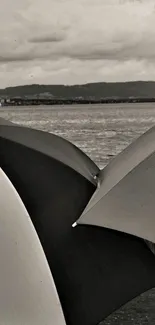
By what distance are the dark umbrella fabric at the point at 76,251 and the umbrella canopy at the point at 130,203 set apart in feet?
1.88

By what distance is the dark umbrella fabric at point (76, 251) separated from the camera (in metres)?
7.35

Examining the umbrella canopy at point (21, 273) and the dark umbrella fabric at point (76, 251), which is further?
the dark umbrella fabric at point (76, 251)

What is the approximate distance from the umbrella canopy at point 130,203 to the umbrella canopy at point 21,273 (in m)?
0.66

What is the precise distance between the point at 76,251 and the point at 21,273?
3.28 ft

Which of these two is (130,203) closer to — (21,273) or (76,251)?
(76,251)

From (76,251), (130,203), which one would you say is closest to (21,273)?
(76,251)

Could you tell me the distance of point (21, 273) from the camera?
6578 mm

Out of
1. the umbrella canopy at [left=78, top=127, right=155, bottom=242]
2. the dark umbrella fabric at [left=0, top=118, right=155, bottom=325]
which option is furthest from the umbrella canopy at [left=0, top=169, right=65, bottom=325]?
the umbrella canopy at [left=78, top=127, right=155, bottom=242]

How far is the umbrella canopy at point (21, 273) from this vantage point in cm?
653

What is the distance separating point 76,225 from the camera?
7.16 meters

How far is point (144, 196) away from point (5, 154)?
1.93 meters

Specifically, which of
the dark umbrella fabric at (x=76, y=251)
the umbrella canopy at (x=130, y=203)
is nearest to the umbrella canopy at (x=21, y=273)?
the dark umbrella fabric at (x=76, y=251)

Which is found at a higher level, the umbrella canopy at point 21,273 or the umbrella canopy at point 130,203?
the umbrella canopy at point 130,203

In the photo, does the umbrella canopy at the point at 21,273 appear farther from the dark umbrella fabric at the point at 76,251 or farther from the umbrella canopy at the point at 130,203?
the umbrella canopy at the point at 130,203
